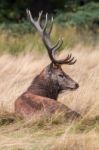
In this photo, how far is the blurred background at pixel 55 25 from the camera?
52.8ft

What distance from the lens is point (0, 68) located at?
13.3 m

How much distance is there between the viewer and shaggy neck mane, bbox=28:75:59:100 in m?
9.09

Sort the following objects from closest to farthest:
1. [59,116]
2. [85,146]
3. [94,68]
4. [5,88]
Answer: [85,146], [59,116], [5,88], [94,68]

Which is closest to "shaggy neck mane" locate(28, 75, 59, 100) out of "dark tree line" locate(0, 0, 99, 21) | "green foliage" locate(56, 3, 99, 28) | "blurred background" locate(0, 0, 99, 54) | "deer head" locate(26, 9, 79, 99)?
"deer head" locate(26, 9, 79, 99)

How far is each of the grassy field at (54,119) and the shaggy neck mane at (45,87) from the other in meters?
0.22

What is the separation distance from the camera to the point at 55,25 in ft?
59.9

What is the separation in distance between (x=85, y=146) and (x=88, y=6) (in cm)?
1527

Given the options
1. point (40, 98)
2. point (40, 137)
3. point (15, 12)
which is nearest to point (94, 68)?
point (40, 98)

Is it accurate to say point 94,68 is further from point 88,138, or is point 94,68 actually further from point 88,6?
point 88,6

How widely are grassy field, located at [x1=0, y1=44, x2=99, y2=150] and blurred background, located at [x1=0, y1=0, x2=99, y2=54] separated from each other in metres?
2.65

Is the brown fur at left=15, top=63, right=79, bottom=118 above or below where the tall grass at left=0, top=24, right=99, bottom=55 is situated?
below

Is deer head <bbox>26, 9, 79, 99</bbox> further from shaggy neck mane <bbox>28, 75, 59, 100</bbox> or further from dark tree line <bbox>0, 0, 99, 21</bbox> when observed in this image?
dark tree line <bbox>0, 0, 99, 21</bbox>

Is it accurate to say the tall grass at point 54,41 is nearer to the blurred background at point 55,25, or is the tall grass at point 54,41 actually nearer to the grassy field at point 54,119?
the blurred background at point 55,25

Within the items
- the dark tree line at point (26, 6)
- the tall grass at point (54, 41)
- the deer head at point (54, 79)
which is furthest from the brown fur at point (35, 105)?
the dark tree line at point (26, 6)
